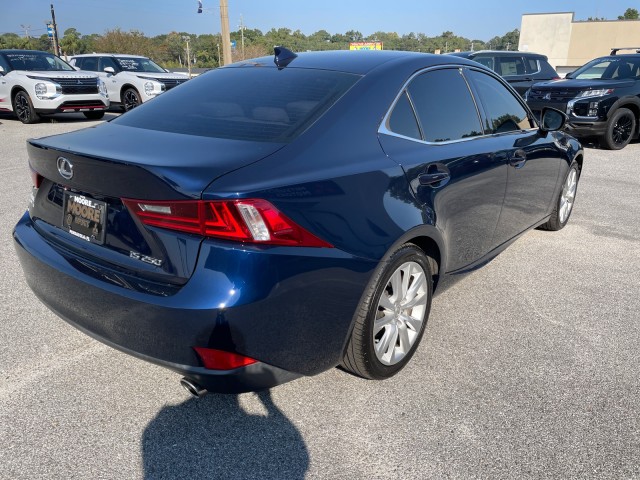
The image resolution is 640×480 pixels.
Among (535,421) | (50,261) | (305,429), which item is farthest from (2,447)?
(535,421)

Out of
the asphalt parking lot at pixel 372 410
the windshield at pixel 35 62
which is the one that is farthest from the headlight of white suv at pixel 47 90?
the asphalt parking lot at pixel 372 410

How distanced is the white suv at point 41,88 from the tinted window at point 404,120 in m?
11.8

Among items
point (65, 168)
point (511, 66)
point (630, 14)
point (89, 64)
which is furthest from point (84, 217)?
point (630, 14)

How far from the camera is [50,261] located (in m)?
2.52

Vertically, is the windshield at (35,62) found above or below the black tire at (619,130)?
above

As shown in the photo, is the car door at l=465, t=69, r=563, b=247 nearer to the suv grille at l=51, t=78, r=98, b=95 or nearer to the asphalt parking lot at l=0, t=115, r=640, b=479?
the asphalt parking lot at l=0, t=115, r=640, b=479

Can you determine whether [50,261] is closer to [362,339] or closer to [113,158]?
A: [113,158]

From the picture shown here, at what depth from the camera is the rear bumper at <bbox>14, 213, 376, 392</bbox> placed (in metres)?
2.04

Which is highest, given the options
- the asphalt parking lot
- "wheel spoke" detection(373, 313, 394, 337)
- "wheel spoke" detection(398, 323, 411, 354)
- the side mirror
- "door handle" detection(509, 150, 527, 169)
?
the side mirror

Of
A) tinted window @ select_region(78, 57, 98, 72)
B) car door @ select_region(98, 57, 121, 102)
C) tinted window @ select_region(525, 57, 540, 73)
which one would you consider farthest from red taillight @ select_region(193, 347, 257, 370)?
tinted window @ select_region(78, 57, 98, 72)

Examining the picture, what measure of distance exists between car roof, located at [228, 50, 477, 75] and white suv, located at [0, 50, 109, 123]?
1081cm

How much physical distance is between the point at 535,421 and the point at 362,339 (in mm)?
886

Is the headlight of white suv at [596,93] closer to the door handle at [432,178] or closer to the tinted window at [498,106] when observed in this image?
the tinted window at [498,106]

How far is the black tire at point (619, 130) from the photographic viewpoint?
1037cm
